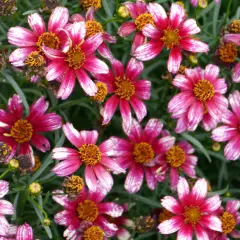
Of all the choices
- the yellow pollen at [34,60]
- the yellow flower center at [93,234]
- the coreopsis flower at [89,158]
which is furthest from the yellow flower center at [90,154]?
the yellow pollen at [34,60]

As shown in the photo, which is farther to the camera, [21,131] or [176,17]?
[176,17]

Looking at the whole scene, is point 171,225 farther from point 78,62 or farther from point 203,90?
point 78,62

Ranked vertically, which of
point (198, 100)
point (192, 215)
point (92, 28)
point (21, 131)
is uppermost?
point (92, 28)

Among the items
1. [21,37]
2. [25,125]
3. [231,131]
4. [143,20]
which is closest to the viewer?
[21,37]

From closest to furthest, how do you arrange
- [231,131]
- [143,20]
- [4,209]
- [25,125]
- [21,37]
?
1. [4,209]
2. [21,37]
3. [25,125]
4. [143,20]
5. [231,131]

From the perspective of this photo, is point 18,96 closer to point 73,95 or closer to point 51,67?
point 51,67

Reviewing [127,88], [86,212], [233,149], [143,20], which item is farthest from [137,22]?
[86,212]

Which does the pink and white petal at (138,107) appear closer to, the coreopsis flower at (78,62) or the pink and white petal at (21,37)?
the coreopsis flower at (78,62)

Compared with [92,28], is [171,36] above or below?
below
